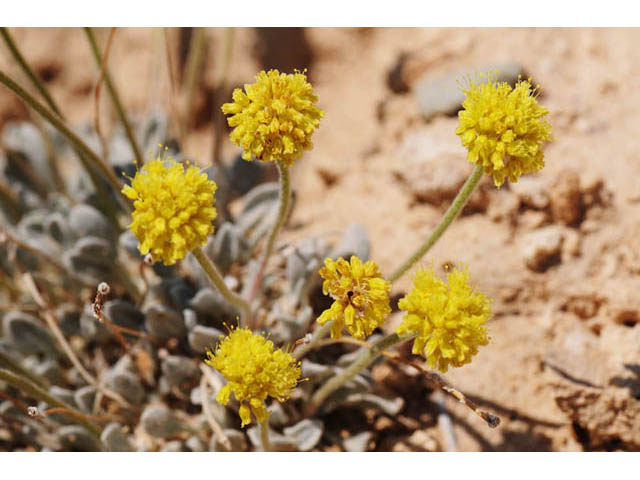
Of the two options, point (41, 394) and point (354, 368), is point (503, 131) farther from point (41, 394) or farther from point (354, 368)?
point (41, 394)

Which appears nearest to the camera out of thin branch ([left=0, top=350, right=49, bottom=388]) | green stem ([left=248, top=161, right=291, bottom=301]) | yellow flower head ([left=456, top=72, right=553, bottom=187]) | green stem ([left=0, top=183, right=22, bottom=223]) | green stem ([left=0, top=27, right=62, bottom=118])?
yellow flower head ([left=456, top=72, right=553, bottom=187])

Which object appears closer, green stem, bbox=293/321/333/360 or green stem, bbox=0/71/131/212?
green stem, bbox=0/71/131/212

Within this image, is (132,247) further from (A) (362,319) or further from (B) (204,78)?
(B) (204,78)

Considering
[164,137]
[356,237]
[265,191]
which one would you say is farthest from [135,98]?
[356,237]

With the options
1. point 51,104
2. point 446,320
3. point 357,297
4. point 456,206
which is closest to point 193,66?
point 51,104

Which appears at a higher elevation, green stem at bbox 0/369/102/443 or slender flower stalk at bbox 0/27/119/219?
slender flower stalk at bbox 0/27/119/219

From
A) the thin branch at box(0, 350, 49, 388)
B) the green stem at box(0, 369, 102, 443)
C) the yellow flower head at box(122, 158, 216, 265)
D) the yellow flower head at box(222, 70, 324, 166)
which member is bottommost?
the green stem at box(0, 369, 102, 443)

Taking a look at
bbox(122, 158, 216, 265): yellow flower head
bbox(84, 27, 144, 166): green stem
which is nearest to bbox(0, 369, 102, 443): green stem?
bbox(122, 158, 216, 265): yellow flower head

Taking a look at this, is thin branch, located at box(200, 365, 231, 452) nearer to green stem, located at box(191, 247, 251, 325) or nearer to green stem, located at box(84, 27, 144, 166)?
green stem, located at box(191, 247, 251, 325)
